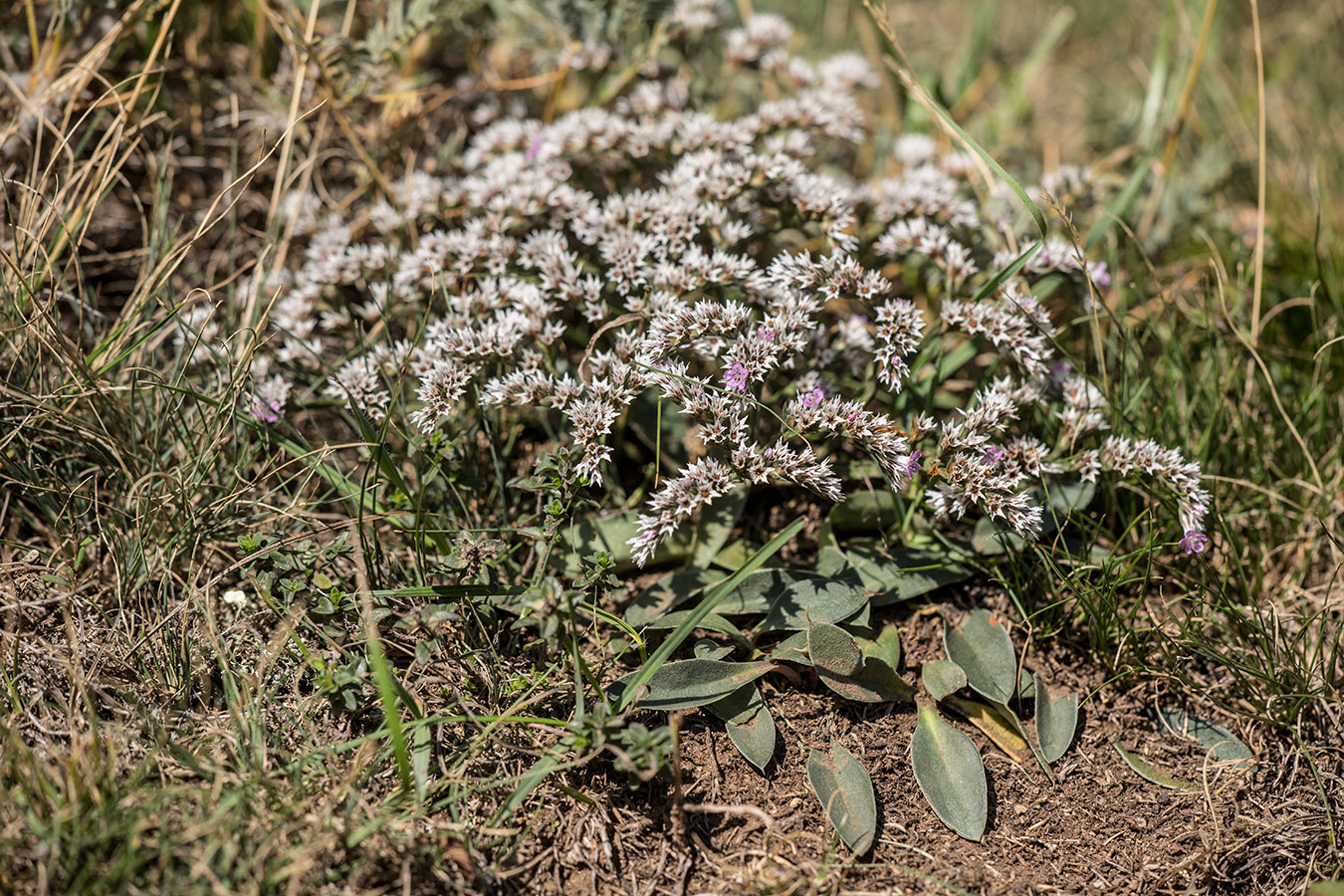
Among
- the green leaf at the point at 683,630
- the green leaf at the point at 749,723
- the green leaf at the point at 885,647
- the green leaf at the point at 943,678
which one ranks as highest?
the green leaf at the point at 683,630

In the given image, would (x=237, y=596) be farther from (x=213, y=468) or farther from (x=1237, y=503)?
(x=1237, y=503)

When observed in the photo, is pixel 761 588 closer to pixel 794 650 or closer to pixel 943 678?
pixel 794 650

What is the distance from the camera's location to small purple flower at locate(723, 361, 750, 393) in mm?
2164

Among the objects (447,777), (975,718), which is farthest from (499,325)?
(975,718)

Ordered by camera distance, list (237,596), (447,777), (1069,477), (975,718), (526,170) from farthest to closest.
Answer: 1. (526,170)
2. (1069,477)
3. (975,718)
4. (237,596)
5. (447,777)

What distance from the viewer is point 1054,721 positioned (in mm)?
2240

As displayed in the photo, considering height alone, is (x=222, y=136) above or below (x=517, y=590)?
above

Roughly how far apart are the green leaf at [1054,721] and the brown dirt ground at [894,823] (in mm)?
63

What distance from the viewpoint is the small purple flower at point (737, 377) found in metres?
2.16

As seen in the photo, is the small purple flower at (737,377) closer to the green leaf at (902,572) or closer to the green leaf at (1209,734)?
the green leaf at (902,572)

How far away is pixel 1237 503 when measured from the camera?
2.68 metres

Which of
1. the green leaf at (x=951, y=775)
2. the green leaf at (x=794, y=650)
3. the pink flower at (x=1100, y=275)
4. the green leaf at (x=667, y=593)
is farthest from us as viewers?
the pink flower at (x=1100, y=275)

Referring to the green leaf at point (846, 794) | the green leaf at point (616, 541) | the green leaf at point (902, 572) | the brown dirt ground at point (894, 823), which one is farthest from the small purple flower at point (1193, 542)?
the green leaf at point (616, 541)

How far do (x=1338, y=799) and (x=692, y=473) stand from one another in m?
1.64
